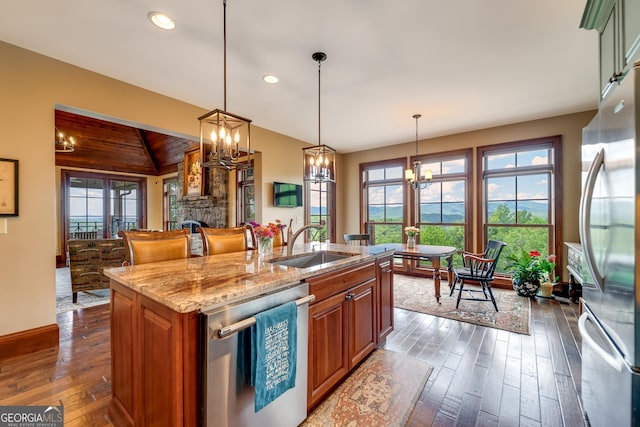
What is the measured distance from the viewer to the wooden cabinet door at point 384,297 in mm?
2564

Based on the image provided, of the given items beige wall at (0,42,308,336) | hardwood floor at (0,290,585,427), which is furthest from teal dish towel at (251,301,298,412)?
beige wall at (0,42,308,336)

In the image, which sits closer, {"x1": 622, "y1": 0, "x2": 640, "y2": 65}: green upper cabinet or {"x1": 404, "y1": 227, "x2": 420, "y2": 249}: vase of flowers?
{"x1": 622, "y1": 0, "x2": 640, "y2": 65}: green upper cabinet

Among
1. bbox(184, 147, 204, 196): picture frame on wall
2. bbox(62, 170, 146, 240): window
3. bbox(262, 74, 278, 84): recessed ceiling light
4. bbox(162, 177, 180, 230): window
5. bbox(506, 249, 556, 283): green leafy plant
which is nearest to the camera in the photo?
bbox(262, 74, 278, 84): recessed ceiling light

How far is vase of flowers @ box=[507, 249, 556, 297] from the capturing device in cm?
415

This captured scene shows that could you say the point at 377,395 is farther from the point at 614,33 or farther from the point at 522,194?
the point at 522,194

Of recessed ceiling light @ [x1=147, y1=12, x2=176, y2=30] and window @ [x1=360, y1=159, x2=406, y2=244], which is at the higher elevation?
recessed ceiling light @ [x1=147, y1=12, x2=176, y2=30]

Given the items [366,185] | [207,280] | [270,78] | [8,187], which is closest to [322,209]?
[366,185]

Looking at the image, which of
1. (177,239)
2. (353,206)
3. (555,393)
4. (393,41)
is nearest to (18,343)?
(177,239)

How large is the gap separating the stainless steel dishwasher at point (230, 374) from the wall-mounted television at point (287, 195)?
3631mm

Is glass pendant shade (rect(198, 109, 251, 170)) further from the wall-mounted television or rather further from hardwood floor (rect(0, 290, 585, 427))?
the wall-mounted television

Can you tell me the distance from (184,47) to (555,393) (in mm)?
Result: 4139

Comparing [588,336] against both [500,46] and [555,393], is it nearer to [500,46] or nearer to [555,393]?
[555,393]

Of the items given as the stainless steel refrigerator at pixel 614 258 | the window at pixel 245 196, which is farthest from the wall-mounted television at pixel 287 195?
the stainless steel refrigerator at pixel 614 258

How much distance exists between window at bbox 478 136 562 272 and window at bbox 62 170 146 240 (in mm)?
9365
